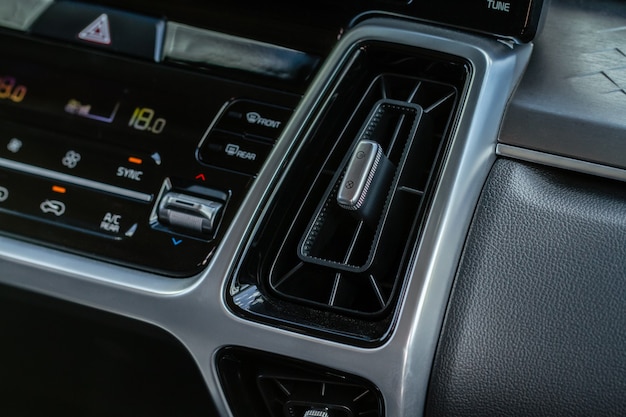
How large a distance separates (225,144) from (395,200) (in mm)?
207

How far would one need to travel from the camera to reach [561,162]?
2.88 ft

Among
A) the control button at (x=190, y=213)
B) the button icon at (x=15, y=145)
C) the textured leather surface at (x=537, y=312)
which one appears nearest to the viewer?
the textured leather surface at (x=537, y=312)

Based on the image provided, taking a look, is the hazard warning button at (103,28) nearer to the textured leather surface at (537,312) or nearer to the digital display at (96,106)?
the digital display at (96,106)

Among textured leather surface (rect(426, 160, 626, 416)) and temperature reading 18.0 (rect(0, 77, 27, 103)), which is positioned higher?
temperature reading 18.0 (rect(0, 77, 27, 103))

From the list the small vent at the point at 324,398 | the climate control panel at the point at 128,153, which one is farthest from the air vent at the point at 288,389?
the climate control panel at the point at 128,153

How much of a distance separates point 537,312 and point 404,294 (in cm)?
13

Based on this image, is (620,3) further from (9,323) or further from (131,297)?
(9,323)

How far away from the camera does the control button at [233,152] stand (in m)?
0.93

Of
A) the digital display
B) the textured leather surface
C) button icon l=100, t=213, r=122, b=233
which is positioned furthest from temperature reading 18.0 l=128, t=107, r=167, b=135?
the textured leather surface

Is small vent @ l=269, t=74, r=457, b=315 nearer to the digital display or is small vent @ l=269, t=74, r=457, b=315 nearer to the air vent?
the air vent

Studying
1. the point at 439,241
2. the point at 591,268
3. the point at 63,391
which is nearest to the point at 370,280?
the point at 439,241

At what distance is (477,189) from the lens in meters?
0.86

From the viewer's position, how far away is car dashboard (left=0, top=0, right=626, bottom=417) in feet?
2.64

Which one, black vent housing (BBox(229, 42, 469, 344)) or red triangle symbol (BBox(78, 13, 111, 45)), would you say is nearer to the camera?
black vent housing (BBox(229, 42, 469, 344))
